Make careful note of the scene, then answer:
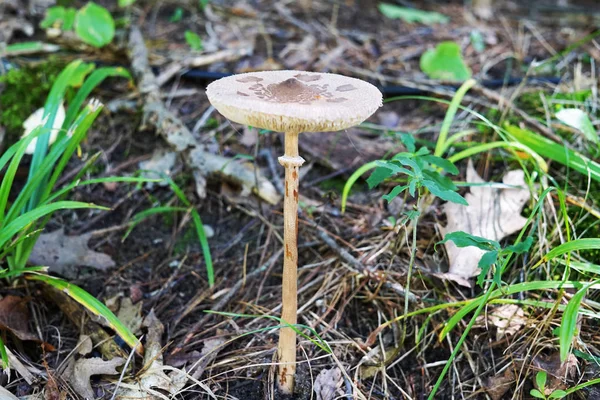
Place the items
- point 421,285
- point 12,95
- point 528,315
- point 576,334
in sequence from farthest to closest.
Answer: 1. point 12,95
2. point 421,285
3. point 528,315
4. point 576,334

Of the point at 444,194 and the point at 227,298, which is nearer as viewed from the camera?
the point at 444,194

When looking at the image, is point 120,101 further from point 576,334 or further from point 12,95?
point 576,334

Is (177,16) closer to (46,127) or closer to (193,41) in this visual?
(193,41)

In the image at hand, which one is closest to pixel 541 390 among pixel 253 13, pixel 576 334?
pixel 576 334

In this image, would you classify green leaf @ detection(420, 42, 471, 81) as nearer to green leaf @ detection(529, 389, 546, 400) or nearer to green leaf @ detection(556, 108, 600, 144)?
green leaf @ detection(556, 108, 600, 144)

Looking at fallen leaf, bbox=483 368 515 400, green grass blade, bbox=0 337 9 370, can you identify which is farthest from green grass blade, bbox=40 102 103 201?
fallen leaf, bbox=483 368 515 400

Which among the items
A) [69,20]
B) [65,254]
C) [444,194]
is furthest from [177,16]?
[444,194]

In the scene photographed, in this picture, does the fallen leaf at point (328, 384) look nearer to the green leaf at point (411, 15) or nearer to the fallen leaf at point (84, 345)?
the fallen leaf at point (84, 345)
